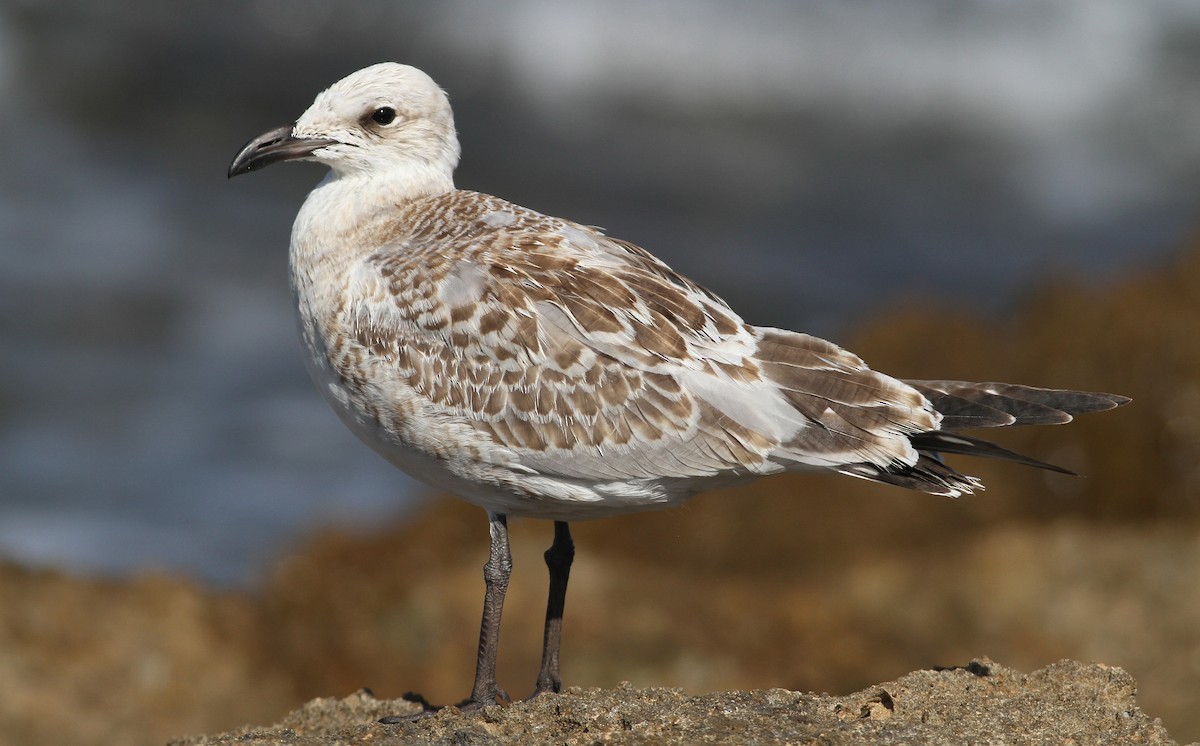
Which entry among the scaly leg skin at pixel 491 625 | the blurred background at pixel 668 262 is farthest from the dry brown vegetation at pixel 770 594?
the scaly leg skin at pixel 491 625

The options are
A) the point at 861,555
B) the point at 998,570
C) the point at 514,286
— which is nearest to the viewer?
the point at 514,286

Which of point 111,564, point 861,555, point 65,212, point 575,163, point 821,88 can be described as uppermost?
point 821,88

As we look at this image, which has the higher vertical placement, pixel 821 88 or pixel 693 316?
pixel 821 88

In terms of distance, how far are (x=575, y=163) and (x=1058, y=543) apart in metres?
12.4

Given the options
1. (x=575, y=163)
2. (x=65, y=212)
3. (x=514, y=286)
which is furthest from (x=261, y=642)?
(x=575, y=163)

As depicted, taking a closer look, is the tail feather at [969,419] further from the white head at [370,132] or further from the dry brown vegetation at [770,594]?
the dry brown vegetation at [770,594]

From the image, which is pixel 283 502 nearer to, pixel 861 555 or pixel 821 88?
pixel 861 555

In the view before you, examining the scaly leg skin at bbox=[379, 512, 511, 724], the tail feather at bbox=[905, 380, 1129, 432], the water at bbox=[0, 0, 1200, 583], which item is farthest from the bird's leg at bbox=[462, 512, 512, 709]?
the water at bbox=[0, 0, 1200, 583]

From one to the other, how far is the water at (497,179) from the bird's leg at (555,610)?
716 centimetres

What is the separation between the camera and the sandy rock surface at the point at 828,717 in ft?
14.1

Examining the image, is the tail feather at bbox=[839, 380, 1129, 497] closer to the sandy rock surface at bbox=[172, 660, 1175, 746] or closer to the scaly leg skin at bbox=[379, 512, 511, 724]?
the sandy rock surface at bbox=[172, 660, 1175, 746]

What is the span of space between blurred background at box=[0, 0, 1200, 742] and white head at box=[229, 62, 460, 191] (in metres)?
2.91

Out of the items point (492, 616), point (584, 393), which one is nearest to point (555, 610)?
point (492, 616)

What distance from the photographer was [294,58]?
20562mm
